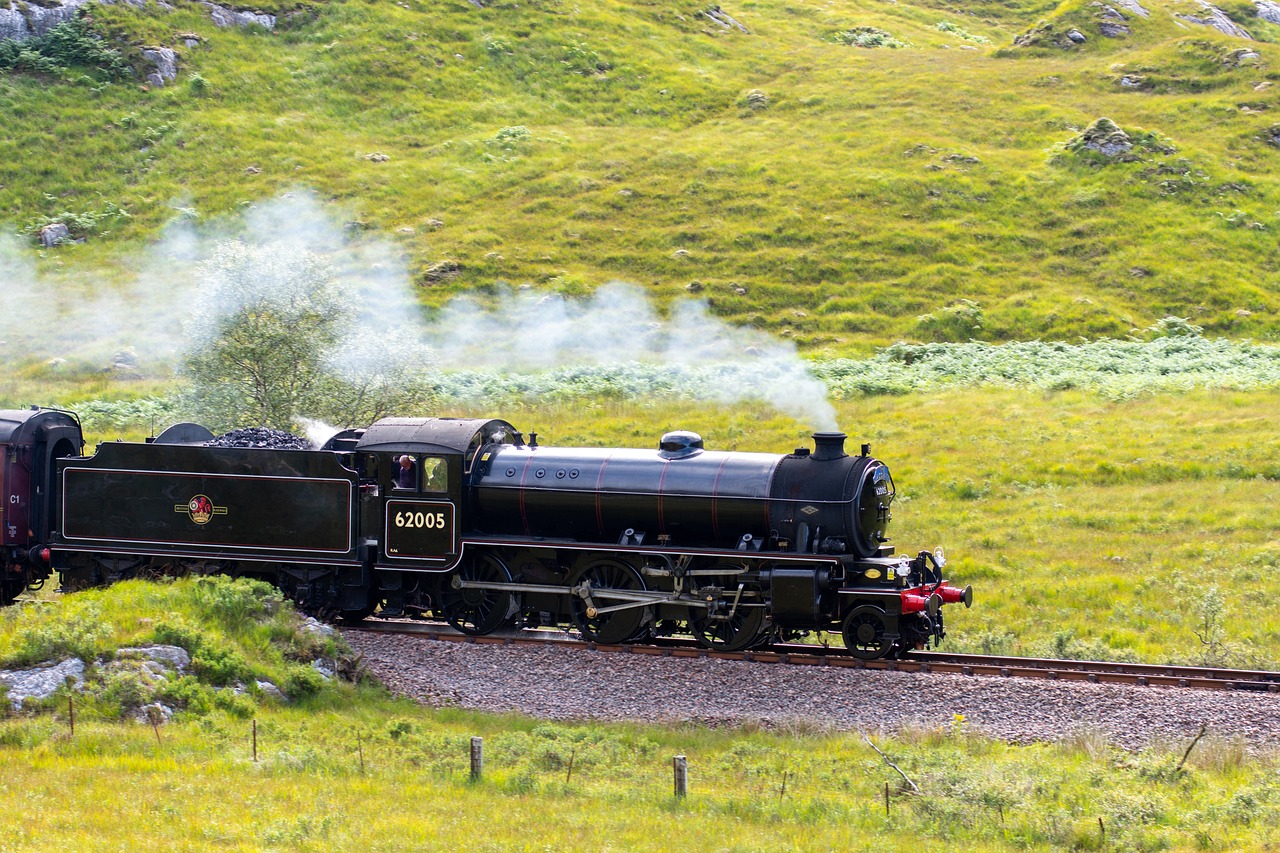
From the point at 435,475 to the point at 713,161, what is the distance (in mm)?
47399

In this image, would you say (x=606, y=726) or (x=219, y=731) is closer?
(x=219, y=731)

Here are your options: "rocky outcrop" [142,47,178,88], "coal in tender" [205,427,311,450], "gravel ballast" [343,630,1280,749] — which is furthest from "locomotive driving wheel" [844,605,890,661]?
"rocky outcrop" [142,47,178,88]

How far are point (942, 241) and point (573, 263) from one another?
56.7 feet

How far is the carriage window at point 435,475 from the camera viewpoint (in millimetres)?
19797

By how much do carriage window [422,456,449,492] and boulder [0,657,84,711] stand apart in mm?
6352

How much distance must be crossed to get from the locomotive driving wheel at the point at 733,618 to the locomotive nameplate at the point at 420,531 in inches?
170

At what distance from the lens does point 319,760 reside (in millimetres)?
12953

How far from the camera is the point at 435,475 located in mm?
19828

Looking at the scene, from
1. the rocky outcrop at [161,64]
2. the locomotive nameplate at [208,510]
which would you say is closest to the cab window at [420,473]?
the locomotive nameplate at [208,510]

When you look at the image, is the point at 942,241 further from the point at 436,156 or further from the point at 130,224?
the point at 130,224

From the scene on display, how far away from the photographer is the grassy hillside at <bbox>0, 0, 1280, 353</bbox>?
5228cm

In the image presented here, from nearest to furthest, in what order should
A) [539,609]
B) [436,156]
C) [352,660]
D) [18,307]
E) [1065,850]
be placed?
1. [1065,850]
2. [352,660]
3. [539,609]
4. [18,307]
5. [436,156]

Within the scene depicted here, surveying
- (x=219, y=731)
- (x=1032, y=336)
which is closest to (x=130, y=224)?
(x=1032, y=336)

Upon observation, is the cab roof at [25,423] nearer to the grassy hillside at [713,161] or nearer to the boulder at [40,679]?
the boulder at [40,679]
